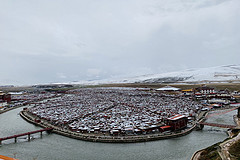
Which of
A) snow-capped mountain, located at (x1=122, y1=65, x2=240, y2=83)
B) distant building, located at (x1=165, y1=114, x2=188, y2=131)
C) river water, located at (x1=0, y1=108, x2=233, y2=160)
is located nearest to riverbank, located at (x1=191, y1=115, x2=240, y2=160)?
river water, located at (x1=0, y1=108, x2=233, y2=160)

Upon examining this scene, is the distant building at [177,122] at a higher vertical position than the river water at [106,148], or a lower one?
higher

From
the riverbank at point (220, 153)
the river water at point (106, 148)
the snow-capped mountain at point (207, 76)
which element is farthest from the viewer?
the snow-capped mountain at point (207, 76)

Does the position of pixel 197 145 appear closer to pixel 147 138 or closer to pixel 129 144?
pixel 147 138

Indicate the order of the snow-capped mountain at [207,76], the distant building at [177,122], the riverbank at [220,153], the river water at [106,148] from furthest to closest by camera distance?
1. the snow-capped mountain at [207,76]
2. the distant building at [177,122]
3. the river water at [106,148]
4. the riverbank at [220,153]

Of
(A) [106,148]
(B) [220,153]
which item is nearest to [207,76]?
(B) [220,153]

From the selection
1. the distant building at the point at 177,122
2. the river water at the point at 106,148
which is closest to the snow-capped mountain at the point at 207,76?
the distant building at the point at 177,122

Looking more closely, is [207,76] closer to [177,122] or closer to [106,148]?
[177,122]

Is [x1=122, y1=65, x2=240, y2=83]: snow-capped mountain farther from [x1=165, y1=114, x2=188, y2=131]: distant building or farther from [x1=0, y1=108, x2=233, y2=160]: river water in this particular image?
[x1=0, y1=108, x2=233, y2=160]: river water

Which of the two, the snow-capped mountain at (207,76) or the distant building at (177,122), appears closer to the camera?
the distant building at (177,122)

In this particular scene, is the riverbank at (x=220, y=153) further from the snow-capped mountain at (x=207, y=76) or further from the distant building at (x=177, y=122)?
the snow-capped mountain at (x=207, y=76)
